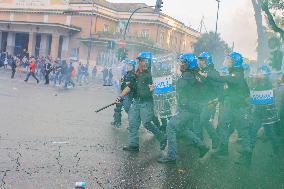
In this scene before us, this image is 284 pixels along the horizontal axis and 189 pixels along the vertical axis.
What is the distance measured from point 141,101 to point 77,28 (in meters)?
37.0

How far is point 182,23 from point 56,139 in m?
47.4

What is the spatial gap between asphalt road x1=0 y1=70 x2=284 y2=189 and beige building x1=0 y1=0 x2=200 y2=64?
3133 cm

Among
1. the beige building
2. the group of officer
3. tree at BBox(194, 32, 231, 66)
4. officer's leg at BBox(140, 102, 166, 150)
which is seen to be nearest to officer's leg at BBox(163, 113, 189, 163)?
the group of officer

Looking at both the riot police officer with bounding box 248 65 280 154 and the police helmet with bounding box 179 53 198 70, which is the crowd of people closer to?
the riot police officer with bounding box 248 65 280 154

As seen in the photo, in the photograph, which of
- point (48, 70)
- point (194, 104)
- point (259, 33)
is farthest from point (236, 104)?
point (259, 33)

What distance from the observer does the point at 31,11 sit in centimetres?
4631

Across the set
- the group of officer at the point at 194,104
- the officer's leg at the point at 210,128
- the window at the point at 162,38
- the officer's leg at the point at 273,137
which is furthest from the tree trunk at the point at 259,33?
the group of officer at the point at 194,104

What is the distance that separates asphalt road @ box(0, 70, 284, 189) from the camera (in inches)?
193

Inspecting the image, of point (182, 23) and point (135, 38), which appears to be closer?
point (135, 38)

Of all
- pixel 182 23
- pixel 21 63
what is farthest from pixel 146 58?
pixel 182 23

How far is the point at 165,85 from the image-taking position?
770 centimetres

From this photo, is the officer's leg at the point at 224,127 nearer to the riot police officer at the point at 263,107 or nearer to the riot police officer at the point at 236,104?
the riot police officer at the point at 236,104

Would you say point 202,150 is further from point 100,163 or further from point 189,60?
point 100,163

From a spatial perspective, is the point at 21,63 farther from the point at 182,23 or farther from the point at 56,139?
the point at 56,139
